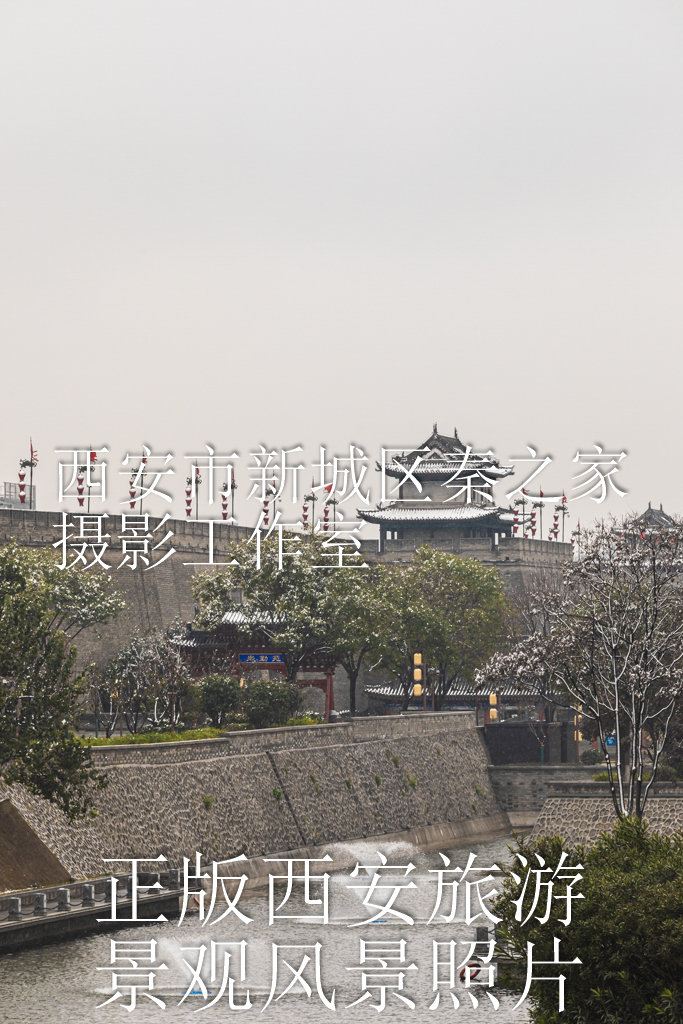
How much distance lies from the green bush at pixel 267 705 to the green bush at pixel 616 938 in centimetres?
3162

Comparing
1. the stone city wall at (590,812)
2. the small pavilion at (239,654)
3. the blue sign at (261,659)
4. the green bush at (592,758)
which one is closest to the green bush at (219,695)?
the blue sign at (261,659)

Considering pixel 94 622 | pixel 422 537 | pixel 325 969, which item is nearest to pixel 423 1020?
pixel 325 969

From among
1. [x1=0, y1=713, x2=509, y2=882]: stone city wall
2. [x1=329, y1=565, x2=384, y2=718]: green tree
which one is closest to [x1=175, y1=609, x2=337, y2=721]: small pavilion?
[x1=329, y1=565, x2=384, y2=718]: green tree

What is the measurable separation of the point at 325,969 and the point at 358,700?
151 ft

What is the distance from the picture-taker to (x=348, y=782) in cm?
5234

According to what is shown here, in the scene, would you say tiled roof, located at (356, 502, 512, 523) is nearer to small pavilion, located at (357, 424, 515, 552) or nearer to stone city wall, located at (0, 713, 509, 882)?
small pavilion, located at (357, 424, 515, 552)

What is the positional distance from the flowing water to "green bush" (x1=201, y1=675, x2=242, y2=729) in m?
12.6

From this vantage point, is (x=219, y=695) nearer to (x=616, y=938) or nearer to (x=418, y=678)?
(x=418, y=678)

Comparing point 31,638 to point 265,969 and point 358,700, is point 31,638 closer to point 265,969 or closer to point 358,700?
point 265,969

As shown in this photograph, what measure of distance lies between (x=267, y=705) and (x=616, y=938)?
33.7 meters

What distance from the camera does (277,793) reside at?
47.5m

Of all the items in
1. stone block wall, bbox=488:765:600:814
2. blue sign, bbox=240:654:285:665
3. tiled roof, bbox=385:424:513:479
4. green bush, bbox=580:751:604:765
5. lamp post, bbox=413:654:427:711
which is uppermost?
tiled roof, bbox=385:424:513:479

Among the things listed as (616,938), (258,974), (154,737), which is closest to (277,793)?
(154,737)

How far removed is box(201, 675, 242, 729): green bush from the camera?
171 feet
